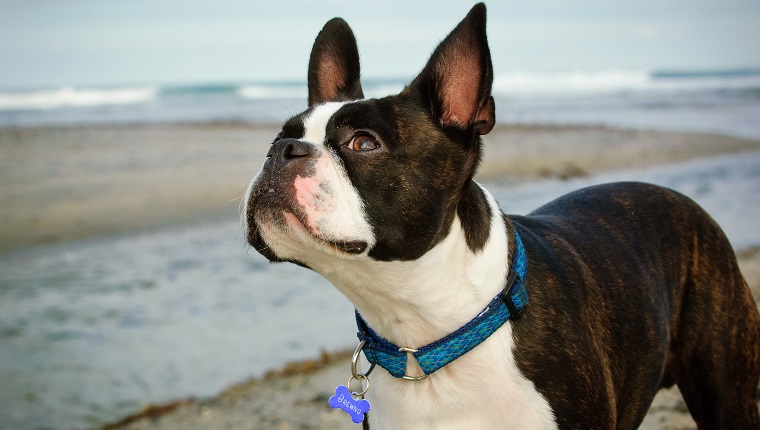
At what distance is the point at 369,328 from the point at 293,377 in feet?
7.95

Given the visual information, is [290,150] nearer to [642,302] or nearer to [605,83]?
[642,302]

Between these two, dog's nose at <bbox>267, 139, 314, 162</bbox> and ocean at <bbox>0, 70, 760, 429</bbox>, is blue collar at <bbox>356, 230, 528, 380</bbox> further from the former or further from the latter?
ocean at <bbox>0, 70, 760, 429</bbox>

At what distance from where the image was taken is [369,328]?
2.99 meters

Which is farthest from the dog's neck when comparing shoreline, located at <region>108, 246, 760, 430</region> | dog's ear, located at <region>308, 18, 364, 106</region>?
shoreline, located at <region>108, 246, 760, 430</region>

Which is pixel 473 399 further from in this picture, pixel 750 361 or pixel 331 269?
pixel 750 361

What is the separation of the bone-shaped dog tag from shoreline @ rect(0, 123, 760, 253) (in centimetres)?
394

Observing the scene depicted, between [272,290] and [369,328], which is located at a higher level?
[369,328]

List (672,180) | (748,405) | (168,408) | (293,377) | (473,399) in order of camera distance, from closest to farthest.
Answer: (473,399)
(748,405)
(168,408)
(293,377)
(672,180)

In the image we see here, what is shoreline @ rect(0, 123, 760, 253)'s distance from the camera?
9.92 metres

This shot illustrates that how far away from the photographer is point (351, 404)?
300 cm

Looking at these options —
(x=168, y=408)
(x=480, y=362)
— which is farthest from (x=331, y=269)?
(x=168, y=408)

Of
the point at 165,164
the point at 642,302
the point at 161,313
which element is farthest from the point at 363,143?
the point at 165,164

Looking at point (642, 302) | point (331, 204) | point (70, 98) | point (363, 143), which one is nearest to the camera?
point (331, 204)

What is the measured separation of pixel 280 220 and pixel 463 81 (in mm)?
788
